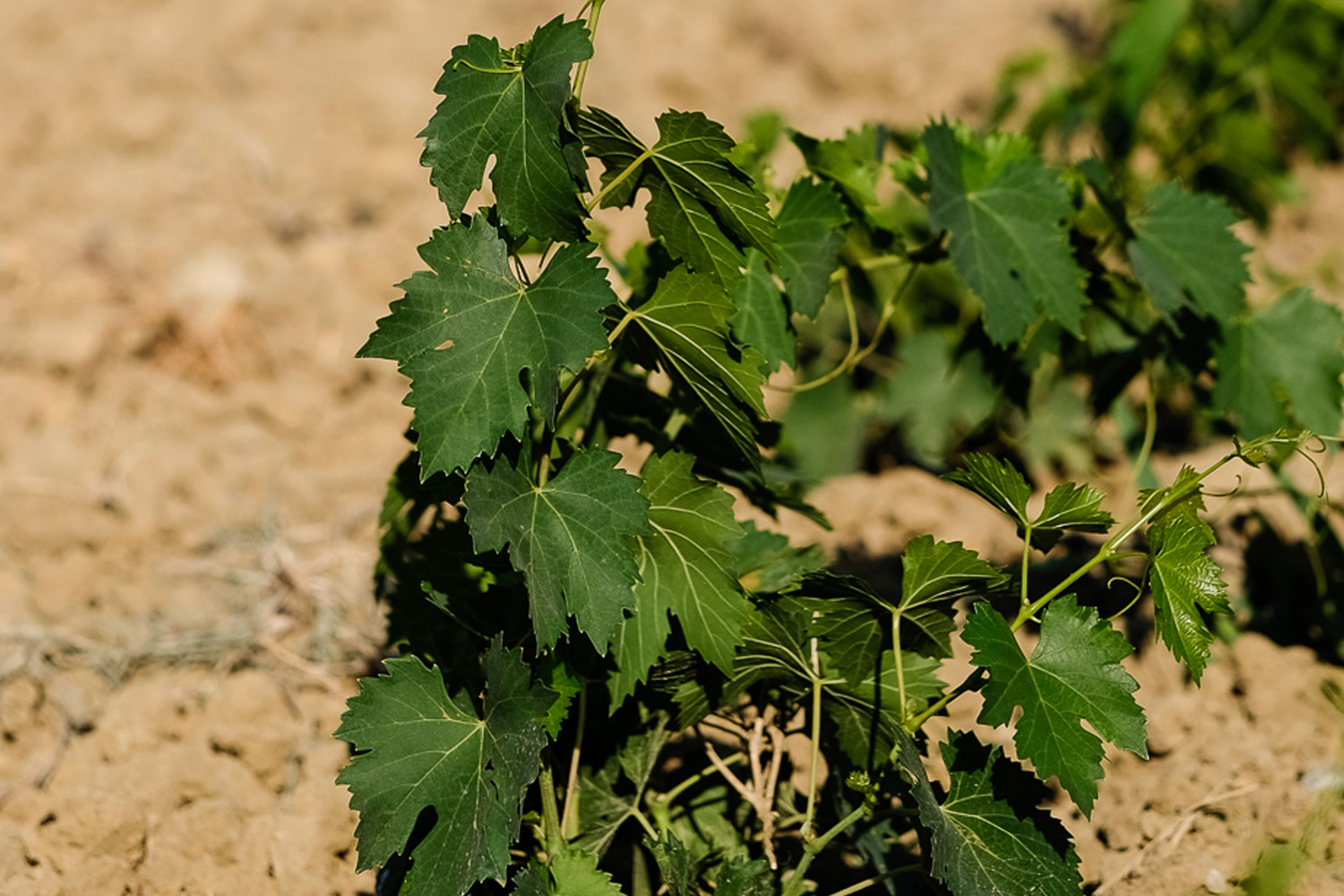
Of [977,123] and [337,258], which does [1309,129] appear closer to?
[977,123]

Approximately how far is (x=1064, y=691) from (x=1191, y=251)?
1.24m

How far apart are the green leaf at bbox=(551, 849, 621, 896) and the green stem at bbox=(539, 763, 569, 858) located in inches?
1.3

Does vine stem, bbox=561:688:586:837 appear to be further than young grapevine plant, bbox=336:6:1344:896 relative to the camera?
Yes

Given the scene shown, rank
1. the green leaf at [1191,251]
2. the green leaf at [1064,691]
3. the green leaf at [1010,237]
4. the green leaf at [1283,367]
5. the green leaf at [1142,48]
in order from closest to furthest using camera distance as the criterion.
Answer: the green leaf at [1064,691]
the green leaf at [1010,237]
the green leaf at [1191,251]
the green leaf at [1283,367]
the green leaf at [1142,48]

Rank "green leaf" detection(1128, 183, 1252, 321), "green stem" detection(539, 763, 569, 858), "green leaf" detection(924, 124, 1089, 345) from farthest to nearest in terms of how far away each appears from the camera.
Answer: "green leaf" detection(1128, 183, 1252, 321), "green leaf" detection(924, 124, 1089, 345), "green stem" detection(539, 763, 569, 858)

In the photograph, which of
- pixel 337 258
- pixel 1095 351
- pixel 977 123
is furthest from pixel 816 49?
pixel 1095 351

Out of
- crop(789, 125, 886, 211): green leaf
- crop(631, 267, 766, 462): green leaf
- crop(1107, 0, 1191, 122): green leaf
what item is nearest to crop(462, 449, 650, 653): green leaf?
crop(631, 267, 766, 462): green leaf

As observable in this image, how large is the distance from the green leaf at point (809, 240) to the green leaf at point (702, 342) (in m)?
0.35

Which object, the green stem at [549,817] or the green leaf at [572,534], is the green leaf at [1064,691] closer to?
the green leaf at [572,534]

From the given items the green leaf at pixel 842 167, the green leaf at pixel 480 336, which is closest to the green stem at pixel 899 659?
the green leaf at pixel 480 336

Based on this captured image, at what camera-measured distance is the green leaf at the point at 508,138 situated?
1473 millimetres

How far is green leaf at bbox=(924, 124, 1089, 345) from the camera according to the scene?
2.04 metres

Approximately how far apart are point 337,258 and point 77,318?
33.4 inches

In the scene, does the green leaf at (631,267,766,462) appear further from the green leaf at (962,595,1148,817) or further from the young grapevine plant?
the green leaf at (962,595,1148,817)
